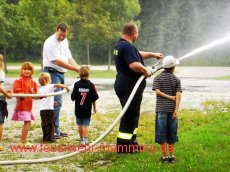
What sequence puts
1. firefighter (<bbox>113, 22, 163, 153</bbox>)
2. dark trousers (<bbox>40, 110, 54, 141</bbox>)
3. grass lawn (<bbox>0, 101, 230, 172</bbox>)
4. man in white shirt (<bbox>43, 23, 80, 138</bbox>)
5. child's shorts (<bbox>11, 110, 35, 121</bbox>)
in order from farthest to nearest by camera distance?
1. man in white shirt (<bbox>43, 23, 80, 138</bbox>)
2. dark trousers (<bbox>40, 110, 54, 141</bbox>)
3. child's shorts (<bbox>11, 110, 35, 121</bbox>)
4. firefighter (<bbox>113, 22, 163, 153</bbox>)
5. grass lawn (<bbox>0, 101, 230, 172</bbox>)

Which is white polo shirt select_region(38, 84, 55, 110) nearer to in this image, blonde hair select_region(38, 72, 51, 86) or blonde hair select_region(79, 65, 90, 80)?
blonde hair select_region(38, 72, 51, 86)

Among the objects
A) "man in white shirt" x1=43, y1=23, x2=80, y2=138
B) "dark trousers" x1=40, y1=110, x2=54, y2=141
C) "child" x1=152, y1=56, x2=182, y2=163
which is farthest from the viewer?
"man in white shirt" x1=43, y1=23, x2=80, y2=138

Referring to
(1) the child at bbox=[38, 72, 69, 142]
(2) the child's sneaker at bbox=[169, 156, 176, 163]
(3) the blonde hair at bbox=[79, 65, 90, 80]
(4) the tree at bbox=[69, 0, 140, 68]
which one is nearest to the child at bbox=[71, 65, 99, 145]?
(3) the blonde hair at bbox=[79, 65, 90, 80]

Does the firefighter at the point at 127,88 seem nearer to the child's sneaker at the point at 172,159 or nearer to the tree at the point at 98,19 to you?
the child's sneaker at the point at 172,159

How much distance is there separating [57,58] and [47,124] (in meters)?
1.19

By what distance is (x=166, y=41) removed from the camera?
4775 cm

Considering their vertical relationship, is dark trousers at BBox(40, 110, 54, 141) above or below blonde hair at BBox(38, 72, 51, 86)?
below

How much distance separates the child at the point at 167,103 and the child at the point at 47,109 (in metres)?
2.29

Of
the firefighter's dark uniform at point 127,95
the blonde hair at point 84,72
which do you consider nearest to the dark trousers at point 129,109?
the firefighter's dark uniform at point 127,95

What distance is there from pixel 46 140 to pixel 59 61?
55.7 inches

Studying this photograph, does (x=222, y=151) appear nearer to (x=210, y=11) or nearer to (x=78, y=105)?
(x=78, y=105)

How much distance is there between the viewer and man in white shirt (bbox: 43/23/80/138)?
7.76 meters

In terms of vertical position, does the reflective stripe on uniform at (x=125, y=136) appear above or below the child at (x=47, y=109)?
below

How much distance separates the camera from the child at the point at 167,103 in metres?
5.86
